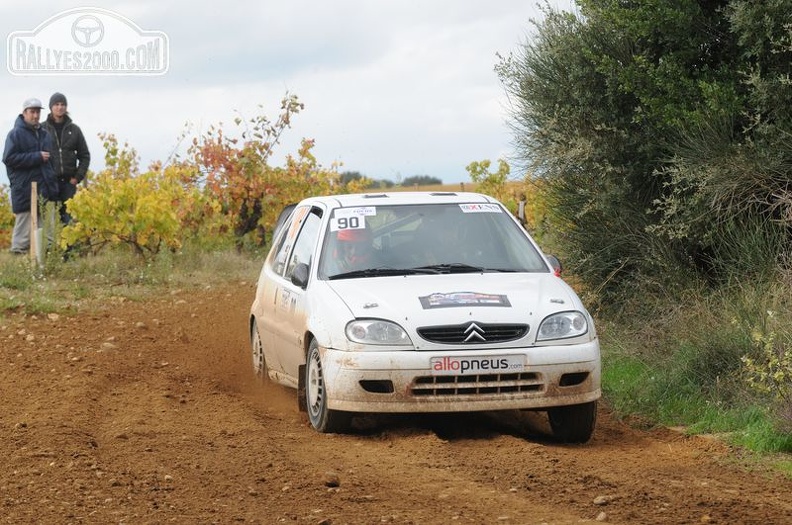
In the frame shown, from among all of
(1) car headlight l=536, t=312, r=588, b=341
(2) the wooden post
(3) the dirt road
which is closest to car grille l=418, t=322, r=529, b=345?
(1) car headlight l=536, t=312, r=588, b=341

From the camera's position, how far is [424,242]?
1009cm

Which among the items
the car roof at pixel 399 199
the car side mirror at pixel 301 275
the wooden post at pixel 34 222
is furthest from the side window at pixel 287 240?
the wooden post at pixel 34 222

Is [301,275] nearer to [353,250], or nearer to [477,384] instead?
[353,250]

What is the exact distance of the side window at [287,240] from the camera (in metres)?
11.1

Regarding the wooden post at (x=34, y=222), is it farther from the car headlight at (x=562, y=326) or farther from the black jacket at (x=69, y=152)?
the car headlight at (x=562, y=326)

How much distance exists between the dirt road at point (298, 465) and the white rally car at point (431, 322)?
0.31 meters

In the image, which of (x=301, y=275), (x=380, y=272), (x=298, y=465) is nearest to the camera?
(x=298, y=465)

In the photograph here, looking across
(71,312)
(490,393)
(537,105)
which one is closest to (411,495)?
(490,393)

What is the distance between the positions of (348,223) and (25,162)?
35.8ft

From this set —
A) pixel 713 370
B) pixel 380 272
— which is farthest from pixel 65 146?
pixel 713 370

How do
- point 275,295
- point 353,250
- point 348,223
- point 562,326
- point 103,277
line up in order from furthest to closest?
point 103,277, point 275,295, point 348,223, point 353,250, point 562,326

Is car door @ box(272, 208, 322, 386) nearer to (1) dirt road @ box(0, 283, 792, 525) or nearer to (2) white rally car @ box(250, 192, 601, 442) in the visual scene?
(2) white rally car @ box(250, 192, 601, 442)

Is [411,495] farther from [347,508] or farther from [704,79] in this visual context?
[704,79]

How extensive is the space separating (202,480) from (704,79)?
644 centimetres
